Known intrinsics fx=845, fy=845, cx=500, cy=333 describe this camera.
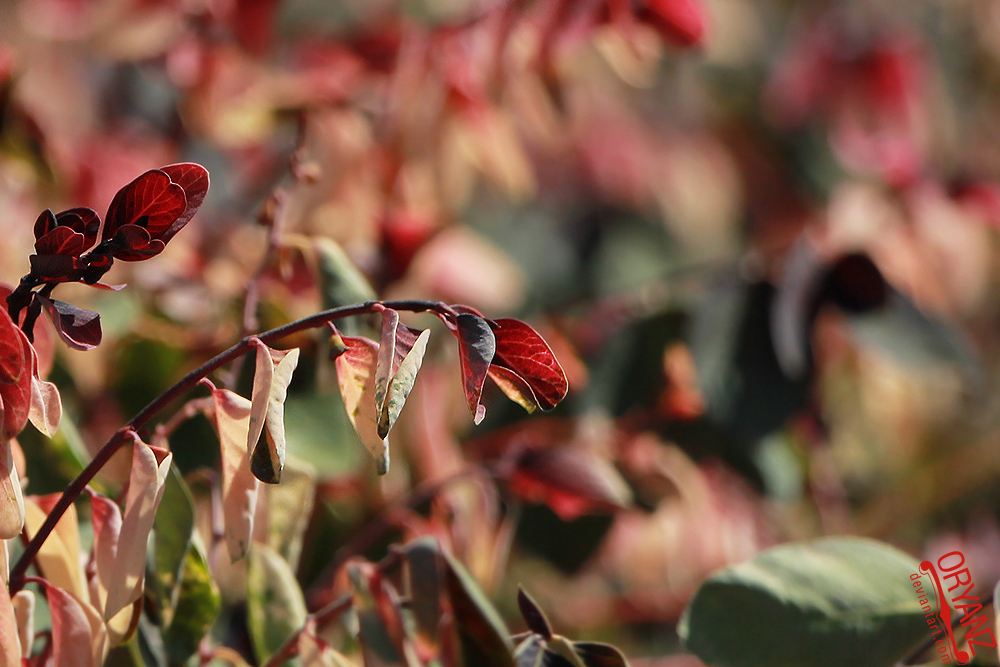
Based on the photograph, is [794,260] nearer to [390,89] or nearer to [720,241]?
[390,89]

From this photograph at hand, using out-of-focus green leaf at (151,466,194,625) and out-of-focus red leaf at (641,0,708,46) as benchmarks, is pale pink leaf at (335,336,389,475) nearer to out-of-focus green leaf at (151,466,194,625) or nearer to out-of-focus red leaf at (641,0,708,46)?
out-of-focus green leaf at (151,466,194,625)

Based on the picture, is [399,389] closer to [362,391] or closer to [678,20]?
[362,391]

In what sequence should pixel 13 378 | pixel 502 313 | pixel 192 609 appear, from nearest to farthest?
pixel 13 378 < pixel 192 609 < pixel 502 313

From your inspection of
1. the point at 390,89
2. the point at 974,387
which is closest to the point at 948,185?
the point at 974,387

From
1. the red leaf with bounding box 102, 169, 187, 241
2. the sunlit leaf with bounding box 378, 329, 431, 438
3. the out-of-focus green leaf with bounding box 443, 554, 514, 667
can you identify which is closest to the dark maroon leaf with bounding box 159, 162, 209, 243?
the red leaf with bounding box 102, 169, 187, 241

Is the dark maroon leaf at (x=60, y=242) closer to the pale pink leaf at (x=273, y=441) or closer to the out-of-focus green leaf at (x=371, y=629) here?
the pale pink leaf at (x=273, y=441)

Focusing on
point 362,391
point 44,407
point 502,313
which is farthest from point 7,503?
point 502,313
